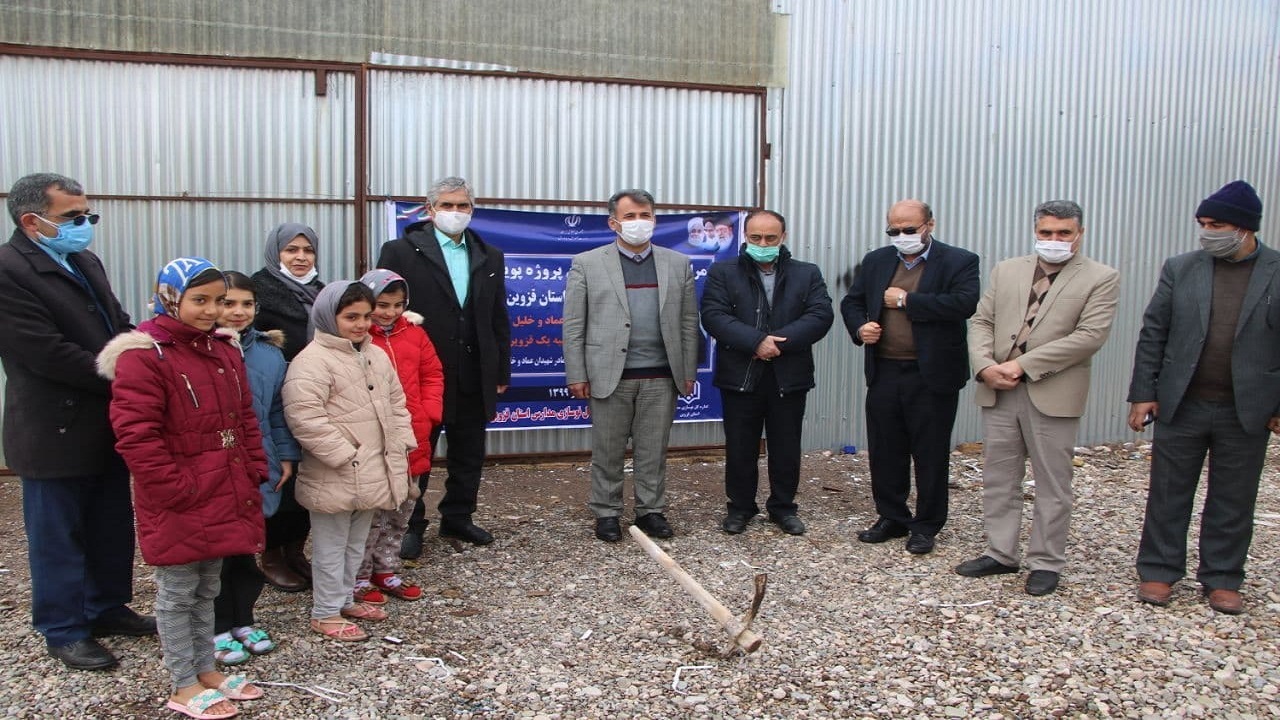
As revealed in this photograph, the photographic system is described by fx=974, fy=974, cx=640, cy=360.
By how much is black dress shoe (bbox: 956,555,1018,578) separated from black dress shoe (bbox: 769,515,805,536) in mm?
970

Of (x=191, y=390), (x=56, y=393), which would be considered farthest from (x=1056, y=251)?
(x=56, y=393)

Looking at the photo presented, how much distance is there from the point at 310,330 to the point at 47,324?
1051mm

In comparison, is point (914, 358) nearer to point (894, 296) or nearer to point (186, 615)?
point (894, 296)

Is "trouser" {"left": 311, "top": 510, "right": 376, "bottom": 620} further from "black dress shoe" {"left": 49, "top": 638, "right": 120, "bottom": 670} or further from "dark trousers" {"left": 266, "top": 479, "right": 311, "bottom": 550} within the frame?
"black dress shoe" {"left": 49, "top": 638, "right": 120, "bottom": 670}

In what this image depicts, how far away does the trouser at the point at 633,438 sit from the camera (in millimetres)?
5543

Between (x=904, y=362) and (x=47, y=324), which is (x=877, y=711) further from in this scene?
(x=47, y=324)

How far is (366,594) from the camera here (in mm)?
4441

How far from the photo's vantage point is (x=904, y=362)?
5.34 meters

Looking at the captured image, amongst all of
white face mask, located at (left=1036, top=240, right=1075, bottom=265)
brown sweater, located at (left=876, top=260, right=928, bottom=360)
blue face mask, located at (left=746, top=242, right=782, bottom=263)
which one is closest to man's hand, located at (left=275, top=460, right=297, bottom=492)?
blue face mask, located at (left=746, top=242, right=782, bottom=263)

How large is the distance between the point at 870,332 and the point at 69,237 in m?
3.84

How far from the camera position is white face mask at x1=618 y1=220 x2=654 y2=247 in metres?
5.42

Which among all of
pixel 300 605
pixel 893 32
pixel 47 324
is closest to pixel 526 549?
pixel 300 605

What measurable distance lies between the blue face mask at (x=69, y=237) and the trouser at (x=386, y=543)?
1.64m

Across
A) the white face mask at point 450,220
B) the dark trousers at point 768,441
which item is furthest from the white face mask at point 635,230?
the dark trousers at point 768,441
